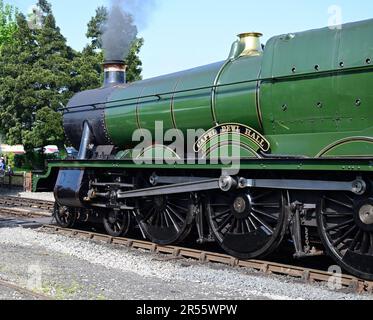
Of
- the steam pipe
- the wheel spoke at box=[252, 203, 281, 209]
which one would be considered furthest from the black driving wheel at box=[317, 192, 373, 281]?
the steam pipe

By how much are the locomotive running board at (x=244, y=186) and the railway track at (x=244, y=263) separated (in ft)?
3.08

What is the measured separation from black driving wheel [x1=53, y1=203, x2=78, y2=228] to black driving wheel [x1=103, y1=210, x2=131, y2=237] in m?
1.18

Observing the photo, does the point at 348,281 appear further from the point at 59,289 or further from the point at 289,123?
the point at 59,289

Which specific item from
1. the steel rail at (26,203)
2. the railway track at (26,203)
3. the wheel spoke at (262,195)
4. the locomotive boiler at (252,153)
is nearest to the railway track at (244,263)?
the locomotive boiler at (252,153)

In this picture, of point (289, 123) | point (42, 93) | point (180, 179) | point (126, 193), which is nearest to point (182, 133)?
point (180, 179)

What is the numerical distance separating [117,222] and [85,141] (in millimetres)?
1888

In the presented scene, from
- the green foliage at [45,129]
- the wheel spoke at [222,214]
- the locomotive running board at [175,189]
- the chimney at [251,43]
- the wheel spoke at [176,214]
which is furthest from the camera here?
the green foliage at [45,129]

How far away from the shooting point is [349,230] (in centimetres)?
680

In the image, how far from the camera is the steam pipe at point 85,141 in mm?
11305

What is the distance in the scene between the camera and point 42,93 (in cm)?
2442

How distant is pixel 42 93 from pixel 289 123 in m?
18.9

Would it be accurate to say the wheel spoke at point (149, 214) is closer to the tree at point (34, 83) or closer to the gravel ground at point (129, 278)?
the gravel ground at point (129, 278)

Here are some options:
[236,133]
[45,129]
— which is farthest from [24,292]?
[45,129]

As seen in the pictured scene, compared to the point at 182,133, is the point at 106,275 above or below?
below
